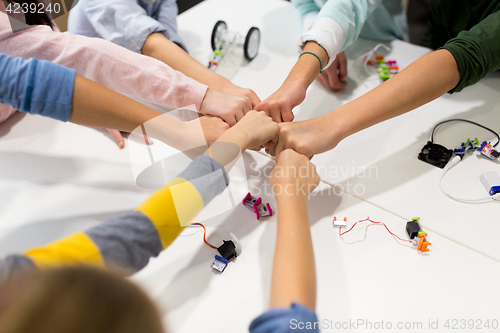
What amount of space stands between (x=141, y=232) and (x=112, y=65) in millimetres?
401

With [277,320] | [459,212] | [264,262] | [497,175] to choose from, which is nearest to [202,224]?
[264,262]

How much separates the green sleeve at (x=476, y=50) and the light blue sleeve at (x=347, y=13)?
221mm

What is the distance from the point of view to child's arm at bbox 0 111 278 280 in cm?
36

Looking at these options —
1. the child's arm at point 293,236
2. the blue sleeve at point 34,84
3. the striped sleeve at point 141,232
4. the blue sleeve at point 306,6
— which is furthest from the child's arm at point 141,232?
the blue sleeve at point 306,6

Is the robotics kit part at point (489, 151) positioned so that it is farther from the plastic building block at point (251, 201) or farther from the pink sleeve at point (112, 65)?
the pink sleeve at point (112, 65)

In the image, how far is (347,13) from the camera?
770mm

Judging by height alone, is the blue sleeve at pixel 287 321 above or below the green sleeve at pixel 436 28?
below

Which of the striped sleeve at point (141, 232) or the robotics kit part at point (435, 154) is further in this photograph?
the robotics kit part at point (435, 154)

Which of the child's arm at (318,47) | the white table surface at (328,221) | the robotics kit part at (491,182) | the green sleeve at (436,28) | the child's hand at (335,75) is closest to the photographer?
the white table surface at (328,221)

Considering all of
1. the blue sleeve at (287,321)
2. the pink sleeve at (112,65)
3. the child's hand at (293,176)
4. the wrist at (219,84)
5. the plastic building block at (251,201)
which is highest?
the wrist at (219,84)

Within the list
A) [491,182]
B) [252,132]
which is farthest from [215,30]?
[491,182]

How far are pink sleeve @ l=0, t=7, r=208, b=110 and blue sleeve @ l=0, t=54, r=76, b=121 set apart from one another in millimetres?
159

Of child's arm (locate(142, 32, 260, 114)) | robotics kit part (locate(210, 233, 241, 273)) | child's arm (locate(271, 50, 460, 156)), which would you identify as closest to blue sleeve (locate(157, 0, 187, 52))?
child's arm (locate(142, 32, 260, 114))

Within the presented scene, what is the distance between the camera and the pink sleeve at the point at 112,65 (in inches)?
25.7
